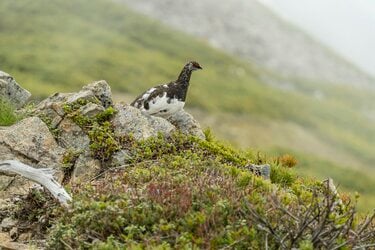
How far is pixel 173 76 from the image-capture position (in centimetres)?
15612

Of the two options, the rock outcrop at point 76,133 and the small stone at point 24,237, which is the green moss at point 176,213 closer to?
the small stone at point 24,237

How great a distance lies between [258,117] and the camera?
14012 centimetres

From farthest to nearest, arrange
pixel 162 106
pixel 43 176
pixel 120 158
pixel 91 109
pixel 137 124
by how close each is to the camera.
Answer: pixel 162 106, pixel 91 109, pixel 137 124, pixel 120 158, pixel 43 176

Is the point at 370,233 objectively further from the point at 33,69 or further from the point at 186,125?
the point at 33,69

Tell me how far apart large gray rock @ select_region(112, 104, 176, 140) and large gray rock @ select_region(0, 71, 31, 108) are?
296 centimetres

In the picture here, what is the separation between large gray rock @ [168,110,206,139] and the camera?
15377 millimetres

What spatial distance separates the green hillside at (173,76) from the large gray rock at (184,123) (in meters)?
72.4

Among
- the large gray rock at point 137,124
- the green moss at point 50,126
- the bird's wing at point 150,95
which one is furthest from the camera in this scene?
the bird's wing at point 150,95

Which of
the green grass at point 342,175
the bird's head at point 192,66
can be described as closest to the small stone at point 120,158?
the bird's head at point 192,66

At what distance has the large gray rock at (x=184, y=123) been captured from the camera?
605 inches

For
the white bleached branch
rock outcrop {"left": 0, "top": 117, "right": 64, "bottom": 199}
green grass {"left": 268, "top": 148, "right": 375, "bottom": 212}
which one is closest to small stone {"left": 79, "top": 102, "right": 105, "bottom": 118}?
rock outcrop {"left": 0, "top": 117, "right": 64, "bottom": 199}

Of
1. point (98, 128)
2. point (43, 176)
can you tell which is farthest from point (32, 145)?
point (43, 176)

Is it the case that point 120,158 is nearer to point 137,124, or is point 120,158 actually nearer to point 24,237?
point 137,124

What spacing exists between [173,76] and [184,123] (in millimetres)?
141050
